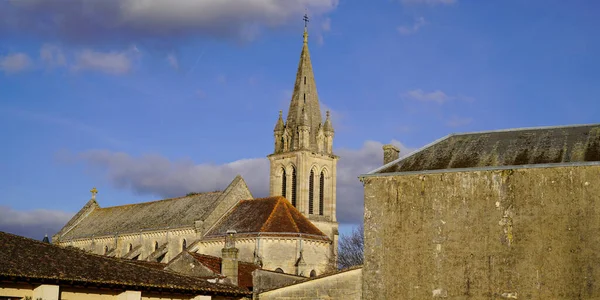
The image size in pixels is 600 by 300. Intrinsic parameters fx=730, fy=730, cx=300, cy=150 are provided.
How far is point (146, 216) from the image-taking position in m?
59.8

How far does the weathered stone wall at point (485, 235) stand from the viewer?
24.8 meters

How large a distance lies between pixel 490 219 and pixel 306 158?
4147cm

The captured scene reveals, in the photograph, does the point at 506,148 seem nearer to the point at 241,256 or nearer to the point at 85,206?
the point at 241,256

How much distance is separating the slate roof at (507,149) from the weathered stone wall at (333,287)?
14.1ft

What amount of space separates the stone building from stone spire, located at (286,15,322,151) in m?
39.1

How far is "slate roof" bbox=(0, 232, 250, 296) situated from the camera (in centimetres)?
2069

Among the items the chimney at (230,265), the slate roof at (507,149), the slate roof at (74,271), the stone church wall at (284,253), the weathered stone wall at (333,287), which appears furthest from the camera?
the stone church wall at (284,253)

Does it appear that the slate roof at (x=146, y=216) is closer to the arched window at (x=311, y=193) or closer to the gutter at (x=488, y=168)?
the arched window at (x=311, y=193)

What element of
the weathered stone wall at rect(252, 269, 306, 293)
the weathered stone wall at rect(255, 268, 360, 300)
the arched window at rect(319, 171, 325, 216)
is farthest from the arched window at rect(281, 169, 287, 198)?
the weathered stone wall at rect(255, 268, 360, 300)

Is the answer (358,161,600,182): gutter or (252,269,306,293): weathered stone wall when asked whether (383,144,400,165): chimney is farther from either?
(252,269,306,293): weathered stone wall

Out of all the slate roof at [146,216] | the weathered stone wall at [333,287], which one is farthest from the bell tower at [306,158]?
the weathered stone wall at [333,287]

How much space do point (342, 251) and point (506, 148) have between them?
65375mm

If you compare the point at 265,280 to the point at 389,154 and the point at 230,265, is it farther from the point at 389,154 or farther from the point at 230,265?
the point at 389,154

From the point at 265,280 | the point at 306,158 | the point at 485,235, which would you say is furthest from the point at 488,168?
the point at 306,158
